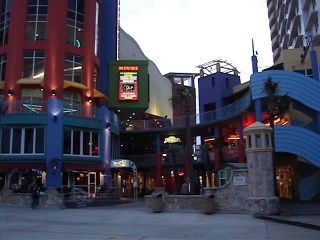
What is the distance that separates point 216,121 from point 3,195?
21380 millimetres

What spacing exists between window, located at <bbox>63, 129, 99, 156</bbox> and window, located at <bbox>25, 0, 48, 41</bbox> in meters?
9.59

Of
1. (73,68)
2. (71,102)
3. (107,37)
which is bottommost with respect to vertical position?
(71,102)

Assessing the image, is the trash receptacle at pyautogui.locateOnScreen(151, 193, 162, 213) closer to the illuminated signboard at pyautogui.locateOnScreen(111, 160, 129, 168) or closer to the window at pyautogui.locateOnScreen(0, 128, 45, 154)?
the illuminated signboard at pyautogui.locateOnScreen(111, 160, 129, 168)

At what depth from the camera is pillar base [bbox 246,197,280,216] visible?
1922cm

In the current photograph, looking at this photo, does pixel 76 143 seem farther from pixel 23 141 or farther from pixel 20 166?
pixel 20 166

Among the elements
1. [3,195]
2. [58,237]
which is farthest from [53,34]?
[58,237]

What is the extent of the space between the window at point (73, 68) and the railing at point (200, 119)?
371 inches

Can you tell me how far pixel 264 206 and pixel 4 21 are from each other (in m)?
30.0

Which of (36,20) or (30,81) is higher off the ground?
(36,20)

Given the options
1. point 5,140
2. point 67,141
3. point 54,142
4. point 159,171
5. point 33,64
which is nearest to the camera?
point 54,142

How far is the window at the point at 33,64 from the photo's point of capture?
34.8 m

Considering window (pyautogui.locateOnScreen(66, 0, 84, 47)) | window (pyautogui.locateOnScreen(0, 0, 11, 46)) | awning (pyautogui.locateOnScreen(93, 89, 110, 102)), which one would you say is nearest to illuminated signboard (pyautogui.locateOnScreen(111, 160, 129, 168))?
awning (pyautogui.locateOnScreen(93, 89, 110, 102))

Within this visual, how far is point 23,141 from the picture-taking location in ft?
103

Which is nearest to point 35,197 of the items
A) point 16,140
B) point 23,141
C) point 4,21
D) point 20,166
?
point 20,166
